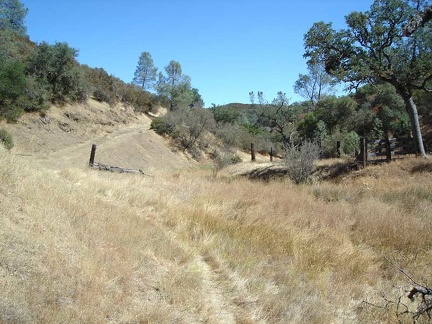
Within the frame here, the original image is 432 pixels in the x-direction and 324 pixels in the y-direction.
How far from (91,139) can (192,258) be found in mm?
27978

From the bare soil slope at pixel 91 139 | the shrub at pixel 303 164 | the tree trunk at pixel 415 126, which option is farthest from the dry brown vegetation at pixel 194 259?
the bare soil slope at pixel 91 139

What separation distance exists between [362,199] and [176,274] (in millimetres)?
8734

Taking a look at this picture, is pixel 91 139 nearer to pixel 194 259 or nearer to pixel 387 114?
pixel 194 259

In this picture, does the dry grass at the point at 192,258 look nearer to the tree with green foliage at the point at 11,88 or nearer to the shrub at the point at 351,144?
the tree with green foliage at the point at 11,88

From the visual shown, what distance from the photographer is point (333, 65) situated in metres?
19.8

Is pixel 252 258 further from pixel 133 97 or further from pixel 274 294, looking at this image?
pixel 133 97

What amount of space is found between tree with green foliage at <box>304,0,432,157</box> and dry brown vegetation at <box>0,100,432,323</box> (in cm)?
1063

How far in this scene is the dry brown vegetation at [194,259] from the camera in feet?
11.8

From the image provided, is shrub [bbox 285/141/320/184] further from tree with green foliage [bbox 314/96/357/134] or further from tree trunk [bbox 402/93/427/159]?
tree with green foliage [bbox 314/96/357/134]

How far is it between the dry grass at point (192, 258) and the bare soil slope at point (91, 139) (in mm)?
14298

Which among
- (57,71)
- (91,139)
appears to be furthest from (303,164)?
(57,71)

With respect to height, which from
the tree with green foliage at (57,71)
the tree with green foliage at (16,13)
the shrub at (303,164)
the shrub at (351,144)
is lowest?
the shrub at (303,164)

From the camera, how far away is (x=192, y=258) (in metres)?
5.48

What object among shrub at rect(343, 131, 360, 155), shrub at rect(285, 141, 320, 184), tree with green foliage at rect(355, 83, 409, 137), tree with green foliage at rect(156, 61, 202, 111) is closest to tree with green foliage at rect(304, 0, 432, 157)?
shrub at rect(285, 141, 320, 184)
